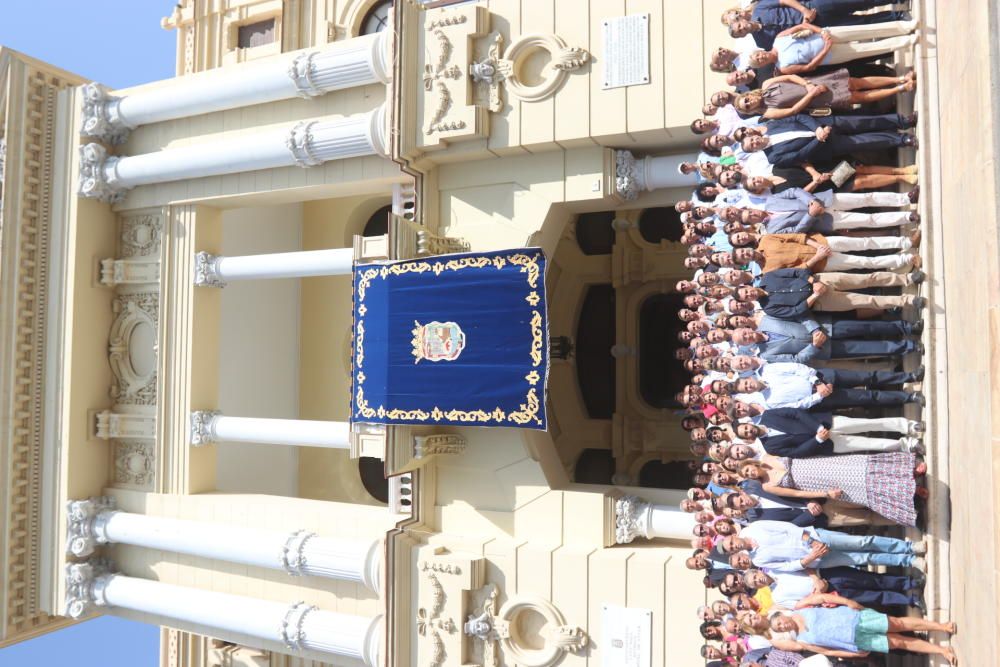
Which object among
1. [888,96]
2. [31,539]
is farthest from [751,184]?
[31,539]

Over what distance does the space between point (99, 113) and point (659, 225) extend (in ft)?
32.1

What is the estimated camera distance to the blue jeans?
7.22 m

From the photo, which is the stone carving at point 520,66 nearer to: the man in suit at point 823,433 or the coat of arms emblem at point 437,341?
the coat of arms emblem at point 437,341

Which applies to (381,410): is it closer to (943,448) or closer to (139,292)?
(139,292)

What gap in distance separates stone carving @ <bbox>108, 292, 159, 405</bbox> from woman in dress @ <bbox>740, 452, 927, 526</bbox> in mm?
10240

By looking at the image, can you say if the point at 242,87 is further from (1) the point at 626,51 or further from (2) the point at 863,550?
(2) the point at 863,550

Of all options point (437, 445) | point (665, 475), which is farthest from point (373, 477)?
point (665, 475)

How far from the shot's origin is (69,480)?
13.5m

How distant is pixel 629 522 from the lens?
10.6 meters

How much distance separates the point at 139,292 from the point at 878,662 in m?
12.2

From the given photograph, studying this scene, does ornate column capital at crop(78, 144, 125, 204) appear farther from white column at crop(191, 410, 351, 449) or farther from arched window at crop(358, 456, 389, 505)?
arched window at crop(358, 456, 389, 505)

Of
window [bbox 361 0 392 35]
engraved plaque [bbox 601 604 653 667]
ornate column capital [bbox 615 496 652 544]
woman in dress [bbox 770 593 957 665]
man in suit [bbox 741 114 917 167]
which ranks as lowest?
engraved plaque [bbox 601 604 653 667]

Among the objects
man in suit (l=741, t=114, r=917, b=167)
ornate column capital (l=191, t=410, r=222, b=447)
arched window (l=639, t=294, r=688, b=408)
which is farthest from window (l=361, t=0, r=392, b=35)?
man in suit (l=741, t=114, r=917, b=167)

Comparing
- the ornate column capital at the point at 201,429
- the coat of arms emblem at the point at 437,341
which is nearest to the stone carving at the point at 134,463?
the ornate column capital at the point at 201,429
